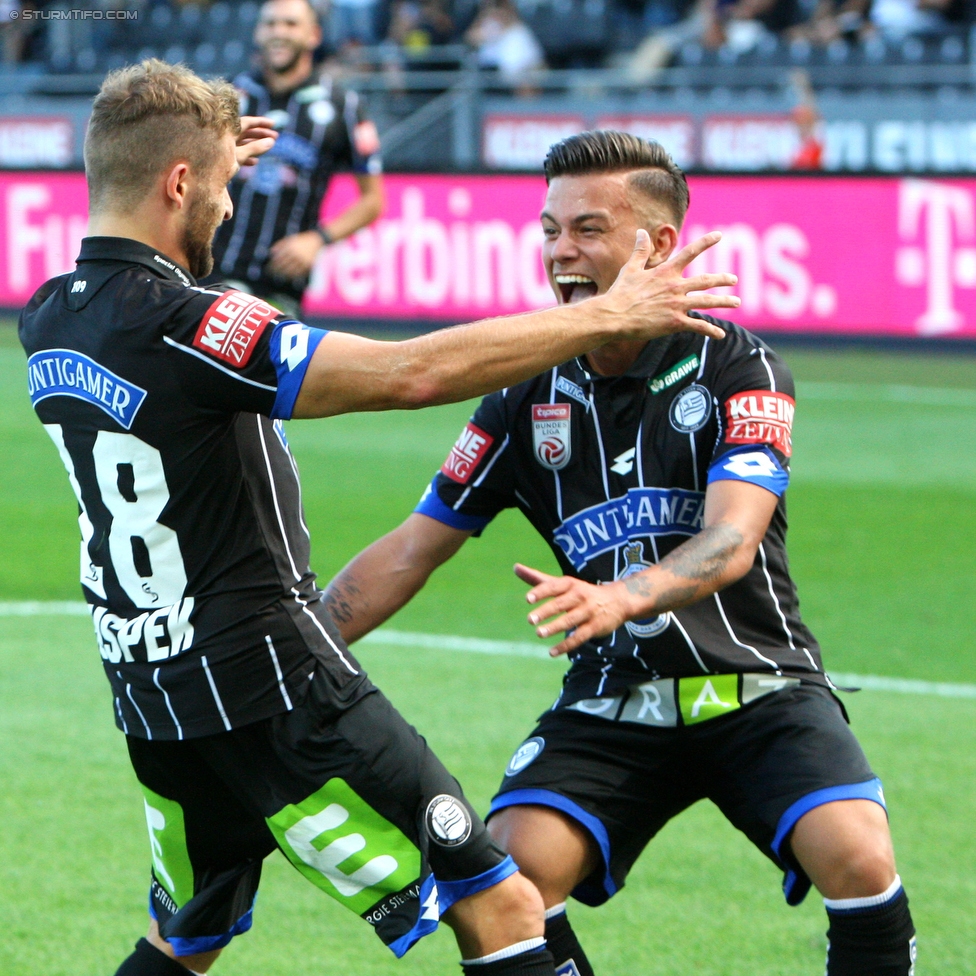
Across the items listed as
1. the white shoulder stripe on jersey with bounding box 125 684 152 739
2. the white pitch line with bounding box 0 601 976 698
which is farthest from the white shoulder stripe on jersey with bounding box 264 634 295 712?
Answer: the white pitch line with bounding box 0 601 976 698

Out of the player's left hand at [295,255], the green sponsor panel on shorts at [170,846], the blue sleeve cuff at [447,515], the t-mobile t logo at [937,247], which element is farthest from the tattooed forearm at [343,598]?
the t-mobile t logo at [937,247]

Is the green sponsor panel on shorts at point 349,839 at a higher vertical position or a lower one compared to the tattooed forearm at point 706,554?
lower

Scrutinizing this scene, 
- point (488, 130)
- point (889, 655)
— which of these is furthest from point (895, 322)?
point (889, 655)

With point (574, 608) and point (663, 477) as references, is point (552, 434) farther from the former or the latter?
point (574, 608)

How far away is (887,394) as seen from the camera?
533 inches

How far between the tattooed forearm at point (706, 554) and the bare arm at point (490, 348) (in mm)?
470

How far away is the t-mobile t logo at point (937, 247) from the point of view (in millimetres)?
13758

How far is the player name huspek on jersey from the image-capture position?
364cm

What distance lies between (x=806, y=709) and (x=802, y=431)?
8731 mm

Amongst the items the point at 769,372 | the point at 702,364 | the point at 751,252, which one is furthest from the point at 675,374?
the point at 751,252

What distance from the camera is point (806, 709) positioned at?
3.55 meters

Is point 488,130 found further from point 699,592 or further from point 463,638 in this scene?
point 699,592

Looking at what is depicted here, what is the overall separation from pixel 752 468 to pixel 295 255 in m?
5.85

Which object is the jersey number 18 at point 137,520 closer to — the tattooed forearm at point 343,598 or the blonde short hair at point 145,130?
the blonde short hair at point 145,130
